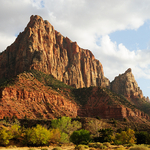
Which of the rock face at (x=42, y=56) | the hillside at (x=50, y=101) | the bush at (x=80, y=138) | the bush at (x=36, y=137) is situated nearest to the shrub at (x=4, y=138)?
the bush at (x=36, y=137)

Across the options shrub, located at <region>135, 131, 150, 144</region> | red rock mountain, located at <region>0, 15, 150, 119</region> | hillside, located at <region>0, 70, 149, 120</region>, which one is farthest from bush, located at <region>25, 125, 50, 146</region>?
red rock mountain, located at <region>0, 15, 150, 119</region>

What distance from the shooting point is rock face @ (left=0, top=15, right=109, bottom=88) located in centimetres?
14955

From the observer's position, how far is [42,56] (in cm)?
14850

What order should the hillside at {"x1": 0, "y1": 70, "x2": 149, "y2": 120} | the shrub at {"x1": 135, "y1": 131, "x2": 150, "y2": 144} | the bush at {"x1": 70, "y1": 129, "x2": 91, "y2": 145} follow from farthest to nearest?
the hillside at {"x1": 0, "y1": 70, "x2": 149, "y2": 120} < the shrub at {"x1": 135, "y1": 131, "x2": 150, "y2": 144} < the bush at {"x1": 70, "y1": 129, "x2": 91, "y2": 145}

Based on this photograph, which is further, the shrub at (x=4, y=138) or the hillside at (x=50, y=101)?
the hillside at (x=50, y=101)

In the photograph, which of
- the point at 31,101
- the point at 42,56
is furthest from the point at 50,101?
the point at 42,56

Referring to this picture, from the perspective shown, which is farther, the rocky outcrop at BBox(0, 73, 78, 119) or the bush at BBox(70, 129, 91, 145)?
the rocky outcrop at BBox(0, 73, 78, 119)

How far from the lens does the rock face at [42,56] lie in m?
150

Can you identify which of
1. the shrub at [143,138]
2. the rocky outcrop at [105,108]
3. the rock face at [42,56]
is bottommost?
the shrub at [143,138]

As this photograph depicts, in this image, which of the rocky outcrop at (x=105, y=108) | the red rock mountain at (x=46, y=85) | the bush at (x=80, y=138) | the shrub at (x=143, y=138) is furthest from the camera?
the rocky outcrop at (x=105, y=108)

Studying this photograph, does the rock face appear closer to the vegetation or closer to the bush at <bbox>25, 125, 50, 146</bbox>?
the vegetation

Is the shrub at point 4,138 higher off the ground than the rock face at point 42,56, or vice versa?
the rock face at point 42,56

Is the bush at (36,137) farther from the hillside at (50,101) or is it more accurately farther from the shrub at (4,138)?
the hillside at (50,101)

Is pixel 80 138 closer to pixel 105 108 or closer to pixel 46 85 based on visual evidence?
pixel 46 85
